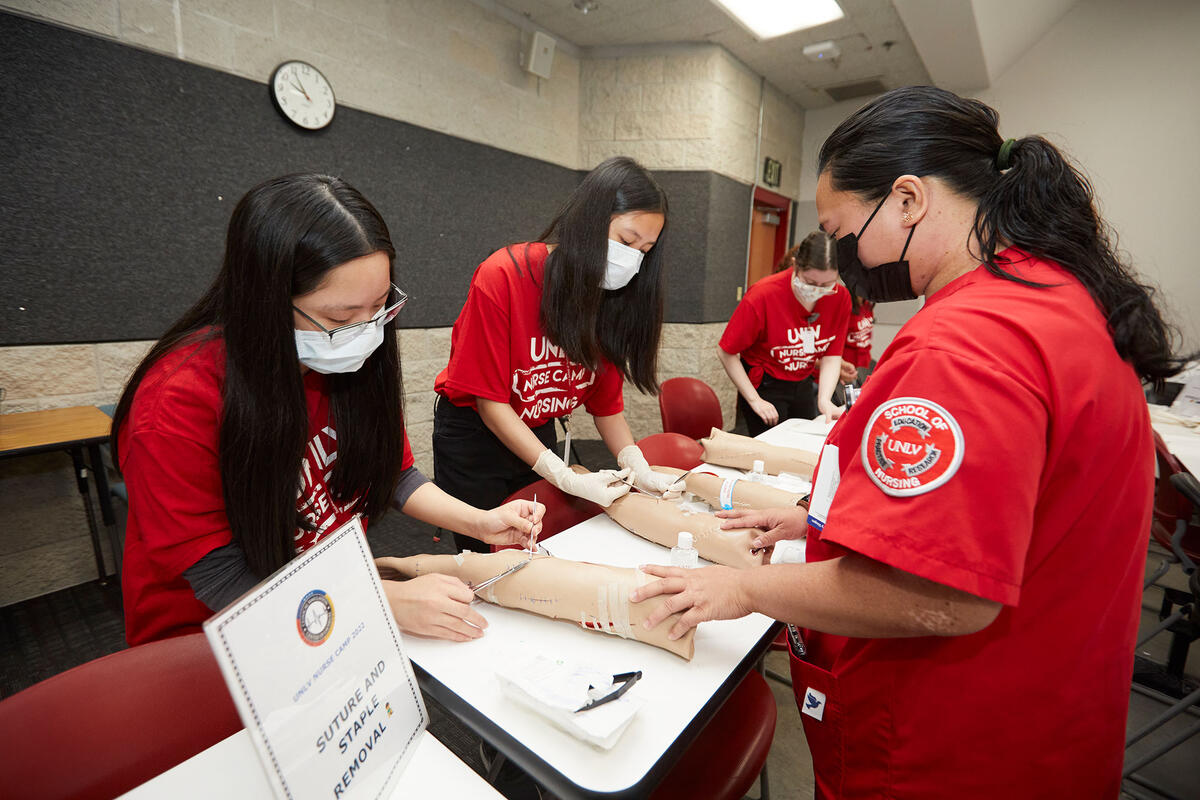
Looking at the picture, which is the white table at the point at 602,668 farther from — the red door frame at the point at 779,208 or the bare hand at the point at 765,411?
the red door frame at the point at 779,208

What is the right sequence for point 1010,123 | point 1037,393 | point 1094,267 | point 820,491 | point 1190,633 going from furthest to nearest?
1. point 1010,123
2. point 1190,633
3. point 820,491
4. point 1094,267
5. point 1037,393

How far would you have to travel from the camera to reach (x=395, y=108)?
3021 millimetres

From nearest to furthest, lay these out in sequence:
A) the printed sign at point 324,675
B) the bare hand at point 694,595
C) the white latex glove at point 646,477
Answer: the printed sign at point 324,675 → the bare hand at point 694,595 → the white latex glove at point 646,477

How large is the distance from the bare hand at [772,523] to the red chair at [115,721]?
36.7 inches

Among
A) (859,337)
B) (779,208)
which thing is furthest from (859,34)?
(859,337)

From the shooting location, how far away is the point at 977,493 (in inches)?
21.5

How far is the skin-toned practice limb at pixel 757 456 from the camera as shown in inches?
67.2

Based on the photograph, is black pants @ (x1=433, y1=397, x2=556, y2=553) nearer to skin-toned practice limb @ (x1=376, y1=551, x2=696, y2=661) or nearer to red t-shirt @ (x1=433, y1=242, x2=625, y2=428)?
red t-shirt @ (x1=433, y1=242, x2=625, y2=428)

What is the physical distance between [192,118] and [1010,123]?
5.38 metres

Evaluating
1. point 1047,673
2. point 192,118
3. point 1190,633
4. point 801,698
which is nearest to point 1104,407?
point 1047,673

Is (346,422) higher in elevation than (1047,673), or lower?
higher

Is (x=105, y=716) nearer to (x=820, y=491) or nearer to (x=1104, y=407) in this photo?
(x=820, y=491)

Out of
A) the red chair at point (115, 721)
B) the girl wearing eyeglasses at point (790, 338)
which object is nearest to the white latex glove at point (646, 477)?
the red chair at point (115, 721)

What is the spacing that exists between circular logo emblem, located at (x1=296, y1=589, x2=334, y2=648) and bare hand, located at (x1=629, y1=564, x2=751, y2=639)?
0.45 metres
